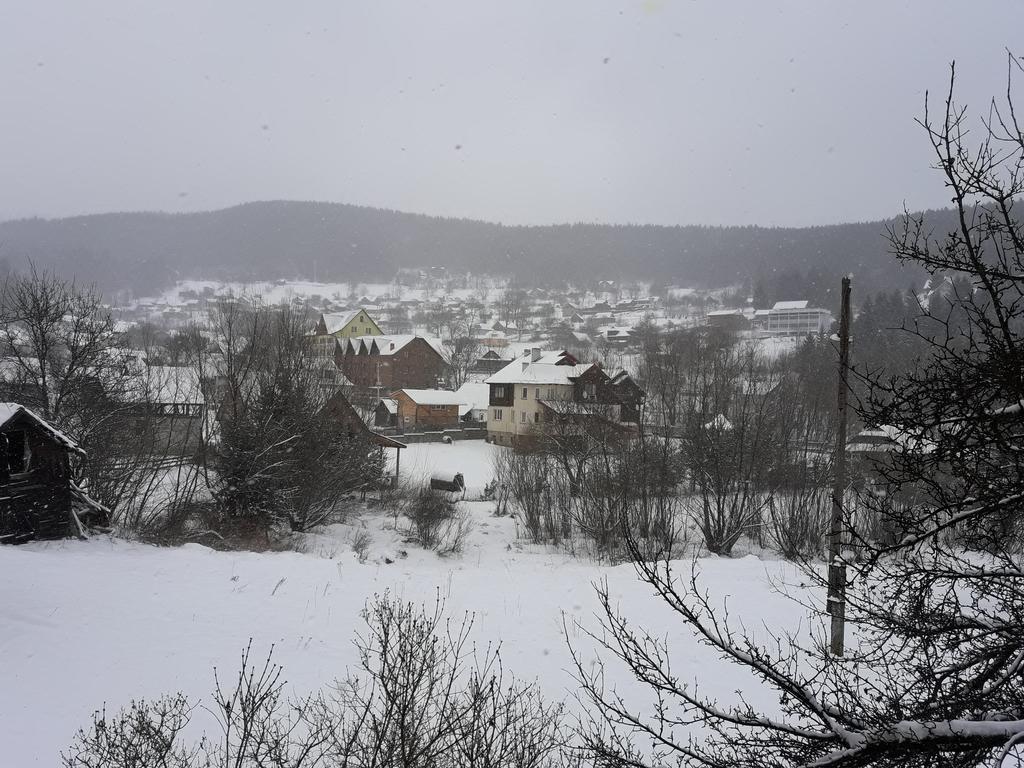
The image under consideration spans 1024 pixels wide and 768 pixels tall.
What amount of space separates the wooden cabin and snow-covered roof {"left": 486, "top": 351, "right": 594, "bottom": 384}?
30911 mm

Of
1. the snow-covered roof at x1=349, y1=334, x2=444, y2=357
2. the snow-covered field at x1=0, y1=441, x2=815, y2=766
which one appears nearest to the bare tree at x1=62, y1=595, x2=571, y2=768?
the snow-covered field at x1=0, y1=441, x2=815, y2=766

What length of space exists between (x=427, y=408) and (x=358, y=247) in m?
146

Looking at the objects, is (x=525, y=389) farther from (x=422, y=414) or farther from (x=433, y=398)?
(x=422, y=414)

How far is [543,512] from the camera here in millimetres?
24328

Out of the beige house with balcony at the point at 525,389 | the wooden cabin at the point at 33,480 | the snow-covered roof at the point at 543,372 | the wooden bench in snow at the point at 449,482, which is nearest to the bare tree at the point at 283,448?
the wooden cabin at the point at 33,480

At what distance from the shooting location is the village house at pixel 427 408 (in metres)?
A: 48.1

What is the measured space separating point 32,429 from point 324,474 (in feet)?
27.5

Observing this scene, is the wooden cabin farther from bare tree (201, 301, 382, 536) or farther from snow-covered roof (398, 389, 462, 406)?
snow-covered roof (398, 389, 462, 406)

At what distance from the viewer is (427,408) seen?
48.9 meters

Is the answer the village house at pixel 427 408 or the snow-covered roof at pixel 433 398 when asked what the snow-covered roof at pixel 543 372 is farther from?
the village house at pixel 427 408

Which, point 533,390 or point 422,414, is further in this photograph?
point 422,414

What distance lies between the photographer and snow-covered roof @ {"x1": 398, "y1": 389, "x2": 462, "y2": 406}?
158 ft

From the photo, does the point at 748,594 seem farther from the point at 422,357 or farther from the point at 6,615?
the point at 422,357

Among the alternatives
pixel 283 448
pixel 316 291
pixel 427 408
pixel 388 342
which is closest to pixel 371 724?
pixel 283 448
